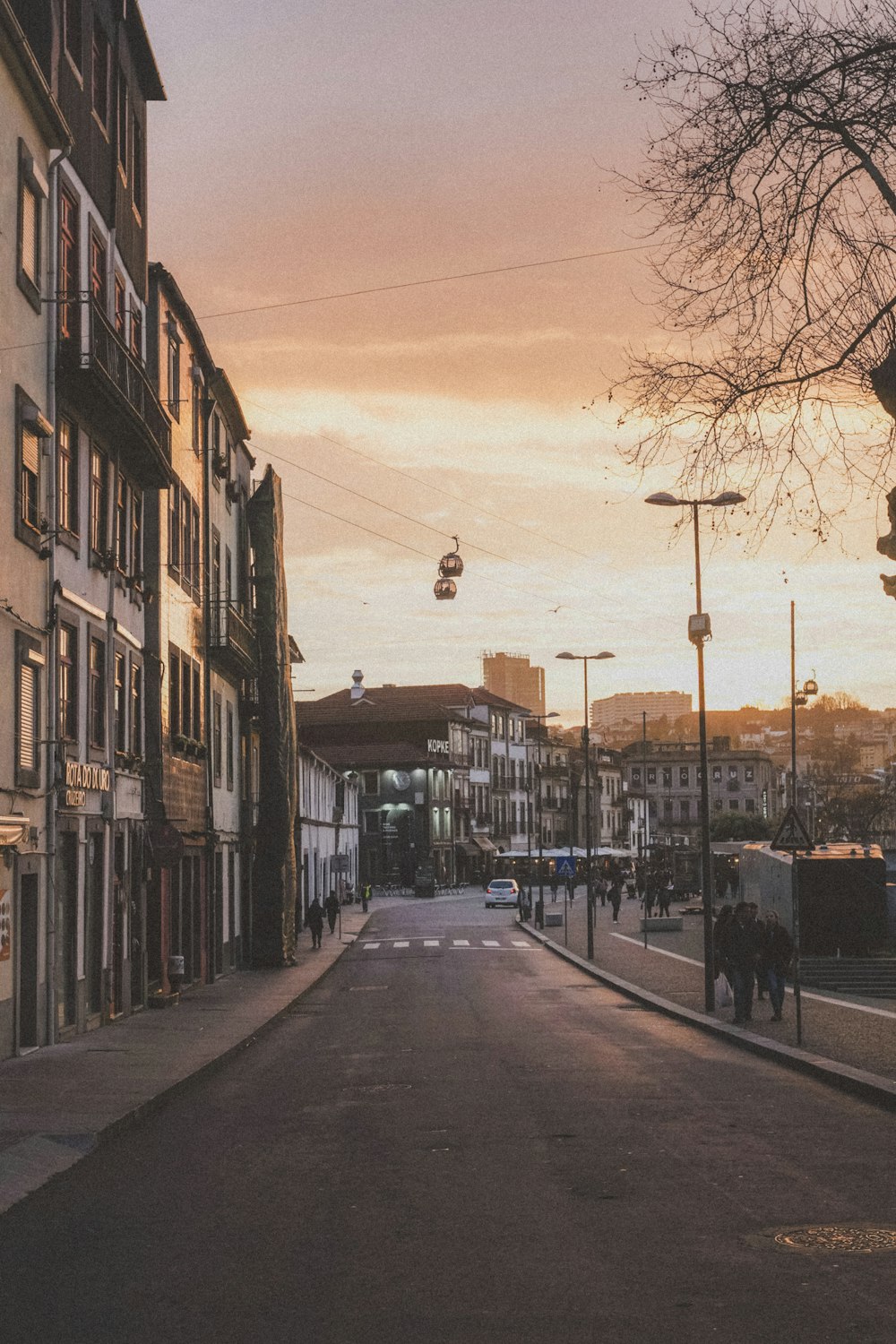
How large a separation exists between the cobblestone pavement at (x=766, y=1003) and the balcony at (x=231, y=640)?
11.7 metres

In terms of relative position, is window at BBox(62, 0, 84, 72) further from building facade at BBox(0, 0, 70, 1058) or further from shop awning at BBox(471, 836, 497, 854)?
shop awning at BBox(471, 836, 497, 854)

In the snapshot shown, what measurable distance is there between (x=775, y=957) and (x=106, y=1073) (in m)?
11.1

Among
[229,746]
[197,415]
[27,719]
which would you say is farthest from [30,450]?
[229,746]

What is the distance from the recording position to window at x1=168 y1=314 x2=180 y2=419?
34.1m

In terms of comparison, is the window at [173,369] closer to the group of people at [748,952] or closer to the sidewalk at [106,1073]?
the sidewalk at [106,1073]

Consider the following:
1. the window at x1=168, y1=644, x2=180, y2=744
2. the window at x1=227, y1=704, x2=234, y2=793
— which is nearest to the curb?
the window at x1=168, y1=644, x2=180, y2=744

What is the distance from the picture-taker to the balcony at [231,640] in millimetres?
38625

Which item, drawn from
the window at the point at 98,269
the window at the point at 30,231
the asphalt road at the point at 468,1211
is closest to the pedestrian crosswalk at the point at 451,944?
the window at the point at 98,269

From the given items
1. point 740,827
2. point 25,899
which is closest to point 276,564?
point 25,899

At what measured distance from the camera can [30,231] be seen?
21.5 meters

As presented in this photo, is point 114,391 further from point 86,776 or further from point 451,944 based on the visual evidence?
point 451,944

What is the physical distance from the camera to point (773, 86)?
13891 mm

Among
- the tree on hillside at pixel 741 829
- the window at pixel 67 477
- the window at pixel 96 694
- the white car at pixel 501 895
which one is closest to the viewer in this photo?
the window at pixel 67 477

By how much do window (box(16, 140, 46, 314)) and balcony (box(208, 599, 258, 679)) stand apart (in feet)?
55.4
